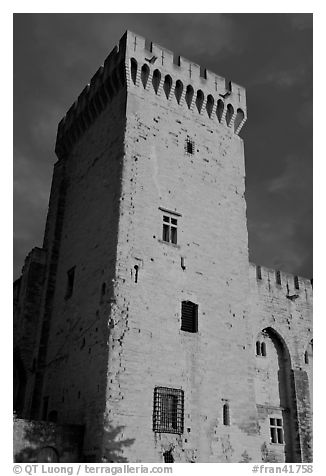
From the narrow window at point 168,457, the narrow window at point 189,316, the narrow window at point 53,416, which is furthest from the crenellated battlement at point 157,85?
the narrow window at point 168,457

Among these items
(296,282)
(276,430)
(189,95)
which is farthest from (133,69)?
(276,430)

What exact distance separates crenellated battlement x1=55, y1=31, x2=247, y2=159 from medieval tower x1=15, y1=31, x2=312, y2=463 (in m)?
0.06

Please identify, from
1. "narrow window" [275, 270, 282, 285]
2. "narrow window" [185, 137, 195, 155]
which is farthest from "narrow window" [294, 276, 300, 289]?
"narrow window" [185, 137, 195, 155]

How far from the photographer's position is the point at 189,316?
58.5 feet

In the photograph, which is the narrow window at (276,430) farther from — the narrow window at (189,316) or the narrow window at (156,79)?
the narrow window at (156,79)

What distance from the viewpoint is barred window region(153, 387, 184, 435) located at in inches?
611

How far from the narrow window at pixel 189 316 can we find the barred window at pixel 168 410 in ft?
7.29

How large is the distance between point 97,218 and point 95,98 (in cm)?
581

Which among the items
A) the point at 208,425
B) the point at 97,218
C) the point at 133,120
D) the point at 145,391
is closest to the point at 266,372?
the point at 208,425

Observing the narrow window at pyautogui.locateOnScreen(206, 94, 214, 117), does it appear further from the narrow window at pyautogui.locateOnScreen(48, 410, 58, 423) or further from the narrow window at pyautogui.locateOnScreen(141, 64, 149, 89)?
the narrow window at pyautogui.locateOnScreen(48, 410, 58, 423)

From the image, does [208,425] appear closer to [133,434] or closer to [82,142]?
[133,434]

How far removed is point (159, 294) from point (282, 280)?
8481mm

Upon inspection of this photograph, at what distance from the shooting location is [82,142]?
76.6 ft

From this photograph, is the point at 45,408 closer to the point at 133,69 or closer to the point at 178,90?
the point at 133,69
